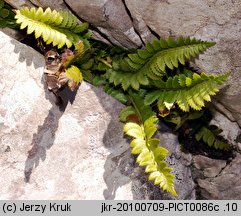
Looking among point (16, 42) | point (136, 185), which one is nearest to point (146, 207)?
point (136, 185)

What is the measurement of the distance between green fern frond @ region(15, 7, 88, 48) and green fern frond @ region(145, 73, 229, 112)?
1047mm

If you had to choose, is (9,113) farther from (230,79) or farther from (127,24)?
(230,79)

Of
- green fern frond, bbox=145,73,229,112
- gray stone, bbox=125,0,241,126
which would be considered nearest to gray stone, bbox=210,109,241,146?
gray stone, bbox=125,0,241,126

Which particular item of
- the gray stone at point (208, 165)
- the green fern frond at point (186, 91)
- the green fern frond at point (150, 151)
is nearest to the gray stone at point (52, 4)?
the green fern frond at point (186, 91)

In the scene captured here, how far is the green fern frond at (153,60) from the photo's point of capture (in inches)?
147

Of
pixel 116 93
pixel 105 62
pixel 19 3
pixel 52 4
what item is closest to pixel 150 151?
pixel 116 93

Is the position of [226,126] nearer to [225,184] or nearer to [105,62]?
[225,184]

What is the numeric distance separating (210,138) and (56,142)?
182cm

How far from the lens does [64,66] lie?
3971 millimetres

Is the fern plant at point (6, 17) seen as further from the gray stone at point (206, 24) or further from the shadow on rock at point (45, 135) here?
the gray stone at point (206, 24)

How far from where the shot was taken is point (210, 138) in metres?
4.59

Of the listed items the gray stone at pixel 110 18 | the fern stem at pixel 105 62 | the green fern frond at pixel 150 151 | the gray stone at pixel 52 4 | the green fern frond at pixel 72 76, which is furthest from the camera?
the fern stem at pixel 105 62

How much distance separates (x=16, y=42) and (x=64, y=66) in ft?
2.40

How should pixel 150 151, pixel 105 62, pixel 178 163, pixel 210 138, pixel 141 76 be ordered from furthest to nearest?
pixel 178 163 < pixel 210 138 < pixel 105 62 < pixel 141 76 < pixel 150 151
